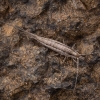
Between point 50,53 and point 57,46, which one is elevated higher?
point 57,46

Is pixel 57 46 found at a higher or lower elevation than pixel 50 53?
higher

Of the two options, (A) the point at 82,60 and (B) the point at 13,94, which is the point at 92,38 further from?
(B) the point at 13,94

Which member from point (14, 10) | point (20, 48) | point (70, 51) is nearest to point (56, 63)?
point (70, 51)

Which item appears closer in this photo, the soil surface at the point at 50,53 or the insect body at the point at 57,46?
the soil surface at the point at 50,53

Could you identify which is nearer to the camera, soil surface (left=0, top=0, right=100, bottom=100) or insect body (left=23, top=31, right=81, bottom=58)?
soil surface (left=0, top=0, right=100, bottom=100)

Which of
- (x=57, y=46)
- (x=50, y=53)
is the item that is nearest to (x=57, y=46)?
(x=57, y=46)

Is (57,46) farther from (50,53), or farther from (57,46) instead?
(50,53)

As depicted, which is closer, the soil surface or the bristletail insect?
the soil surface

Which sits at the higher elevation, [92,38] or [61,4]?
[61,4]
